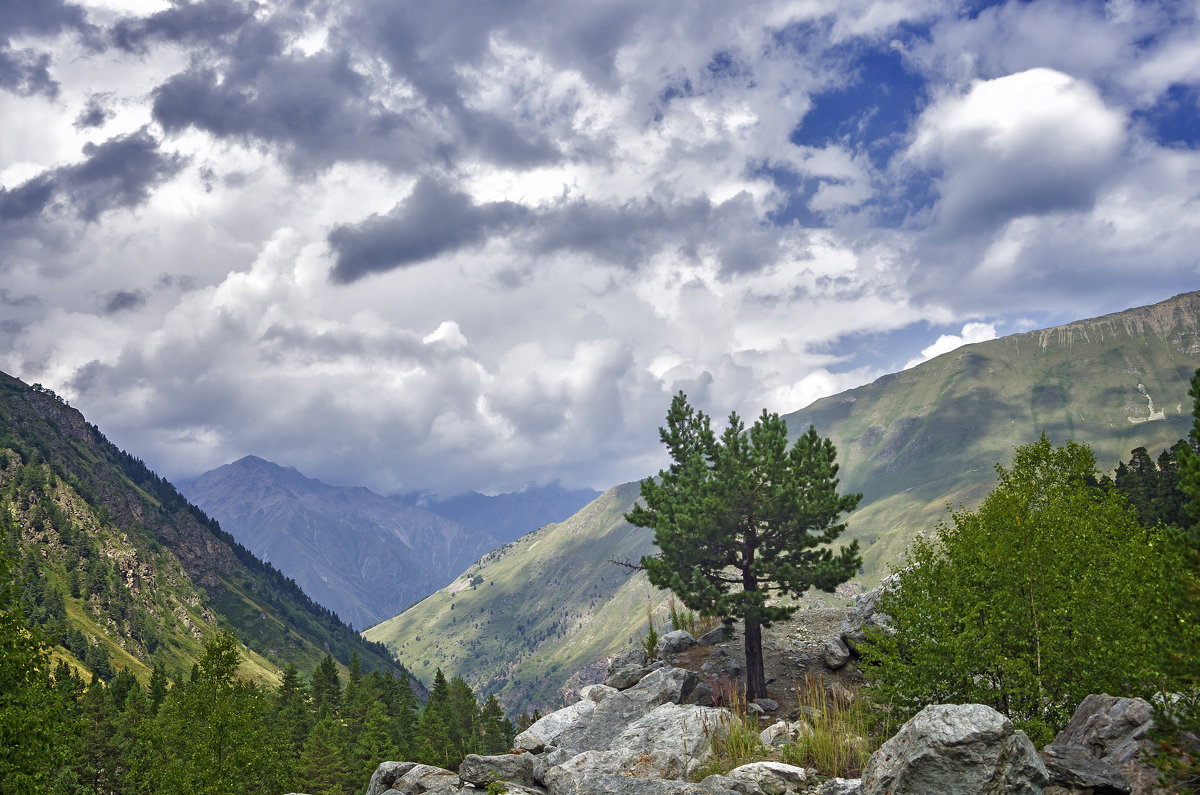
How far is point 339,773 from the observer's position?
83.9 metres

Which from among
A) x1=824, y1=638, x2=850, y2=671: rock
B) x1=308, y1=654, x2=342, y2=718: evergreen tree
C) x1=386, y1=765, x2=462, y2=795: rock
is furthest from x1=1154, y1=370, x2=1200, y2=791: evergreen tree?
x1=308, y1=654, x2=342, y2=718: evergreen tree

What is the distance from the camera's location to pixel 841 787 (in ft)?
58.5

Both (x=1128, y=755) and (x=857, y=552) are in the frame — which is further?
(x=857, y=552)

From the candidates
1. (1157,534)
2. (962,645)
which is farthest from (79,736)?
(1157,534)

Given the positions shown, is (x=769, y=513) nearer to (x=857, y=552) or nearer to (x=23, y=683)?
(x=857, y=552)

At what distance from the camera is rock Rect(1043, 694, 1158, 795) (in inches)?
638

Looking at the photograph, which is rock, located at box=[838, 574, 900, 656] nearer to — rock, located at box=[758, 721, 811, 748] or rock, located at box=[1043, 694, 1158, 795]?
rock, located at box=[758, 721, 811, 748]

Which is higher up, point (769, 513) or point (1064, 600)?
point (769, 513)

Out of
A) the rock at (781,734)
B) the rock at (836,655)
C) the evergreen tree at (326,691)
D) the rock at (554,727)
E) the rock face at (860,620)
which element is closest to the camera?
the rock at (781,734)

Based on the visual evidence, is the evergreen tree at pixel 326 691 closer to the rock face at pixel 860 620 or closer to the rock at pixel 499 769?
the rock face at pixel 860 620

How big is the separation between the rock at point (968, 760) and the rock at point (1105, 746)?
4.67ft

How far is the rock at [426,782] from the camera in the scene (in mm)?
28375

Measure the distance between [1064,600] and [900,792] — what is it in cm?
1138

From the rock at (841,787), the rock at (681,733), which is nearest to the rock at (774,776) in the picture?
the rock at (841,787)
